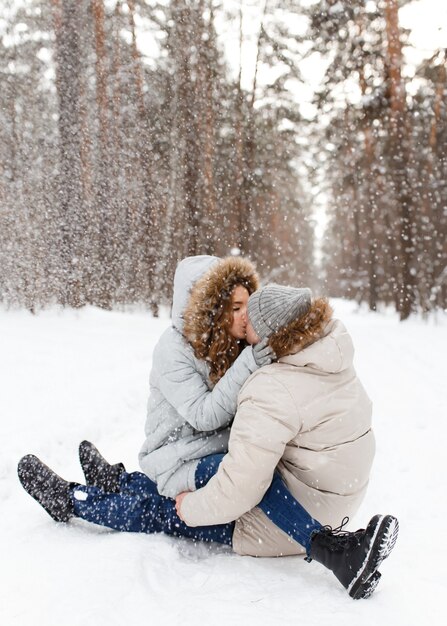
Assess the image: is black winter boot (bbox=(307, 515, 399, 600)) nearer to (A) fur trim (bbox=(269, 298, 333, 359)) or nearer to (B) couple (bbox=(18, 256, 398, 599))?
(B) couple (bbox=(18, 256, 398, 599))

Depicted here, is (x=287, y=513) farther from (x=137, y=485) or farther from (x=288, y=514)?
(x=137, y=485)

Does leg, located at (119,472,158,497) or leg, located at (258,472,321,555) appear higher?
leg, located at (258,472,321,555)

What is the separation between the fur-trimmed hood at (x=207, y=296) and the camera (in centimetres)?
318

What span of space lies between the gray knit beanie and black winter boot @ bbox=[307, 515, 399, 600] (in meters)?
0.92

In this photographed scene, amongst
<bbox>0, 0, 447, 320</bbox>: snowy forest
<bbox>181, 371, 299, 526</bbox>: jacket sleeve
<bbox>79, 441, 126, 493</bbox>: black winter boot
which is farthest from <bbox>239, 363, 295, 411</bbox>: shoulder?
<bbox>0, 0, 447, 320</bbox>: snowy forest


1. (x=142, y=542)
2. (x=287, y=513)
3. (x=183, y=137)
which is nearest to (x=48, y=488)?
(x=142, y=542)

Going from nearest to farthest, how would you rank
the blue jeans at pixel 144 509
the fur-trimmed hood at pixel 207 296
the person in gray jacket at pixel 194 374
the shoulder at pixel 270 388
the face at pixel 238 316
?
the shoulder at pixel 270 388, the blue jeans at pixel 144 509, the person in gray jacket at pixel 194 374, the fur-trimmed hood at pixel 207 296, the face at pixel 238 316

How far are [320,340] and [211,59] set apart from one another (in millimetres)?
15032

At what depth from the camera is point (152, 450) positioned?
329 cm

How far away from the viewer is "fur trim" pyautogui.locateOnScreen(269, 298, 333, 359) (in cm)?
254

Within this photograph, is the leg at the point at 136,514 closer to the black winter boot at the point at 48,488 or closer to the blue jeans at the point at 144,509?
the blue jeans at the point at 144,509

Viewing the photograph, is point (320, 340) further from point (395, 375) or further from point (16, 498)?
point (395, 375)

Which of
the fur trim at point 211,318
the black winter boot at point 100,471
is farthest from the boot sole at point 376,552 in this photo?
the black winter boot at point 100,471

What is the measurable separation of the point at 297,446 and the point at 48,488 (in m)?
1.58
